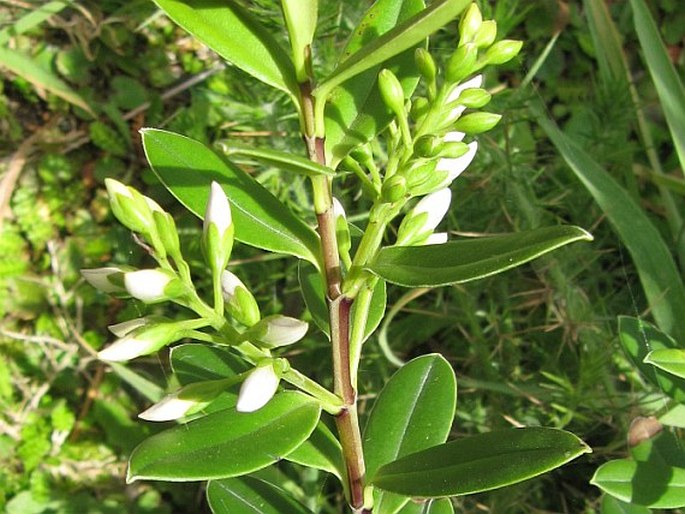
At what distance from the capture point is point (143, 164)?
2281 millimetres

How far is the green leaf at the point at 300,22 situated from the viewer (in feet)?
2.15

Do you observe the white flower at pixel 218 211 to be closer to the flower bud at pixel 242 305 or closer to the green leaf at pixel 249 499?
the flower bud at pixel 242 305

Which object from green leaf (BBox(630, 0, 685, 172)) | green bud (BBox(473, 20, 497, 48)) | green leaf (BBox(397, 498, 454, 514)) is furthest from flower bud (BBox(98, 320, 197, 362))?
green leaf (BBox(630, 0, 685, 172))

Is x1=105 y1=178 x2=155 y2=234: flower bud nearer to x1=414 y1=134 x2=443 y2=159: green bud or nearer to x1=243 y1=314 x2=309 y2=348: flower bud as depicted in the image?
x1=243 y1=314 x2=309 y2=348: flower bud

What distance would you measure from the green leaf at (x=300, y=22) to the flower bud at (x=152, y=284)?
20cm

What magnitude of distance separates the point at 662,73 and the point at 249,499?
3.93 feet

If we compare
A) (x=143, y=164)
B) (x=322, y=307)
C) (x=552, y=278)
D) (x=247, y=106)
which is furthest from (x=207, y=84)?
(x=322, y=307)

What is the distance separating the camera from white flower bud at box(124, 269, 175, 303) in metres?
0.65

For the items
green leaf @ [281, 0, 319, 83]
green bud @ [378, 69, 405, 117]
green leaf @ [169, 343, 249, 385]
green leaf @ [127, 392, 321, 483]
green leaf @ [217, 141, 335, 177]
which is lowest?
green leaf @ [169, 343, 249, 385]

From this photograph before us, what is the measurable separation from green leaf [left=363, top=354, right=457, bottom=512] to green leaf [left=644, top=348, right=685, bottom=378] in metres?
0.23

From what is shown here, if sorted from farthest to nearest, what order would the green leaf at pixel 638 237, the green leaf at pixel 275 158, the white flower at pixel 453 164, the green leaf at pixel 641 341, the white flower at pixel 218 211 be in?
the green leaf at pixel 638 237 → the green leaf at pixel 641 341 → the white flower at pixel 453 164 → the white flower at pixel 218 211 → the green leaf at pixel 275 158

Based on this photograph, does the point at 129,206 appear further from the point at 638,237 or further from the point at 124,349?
the point at 638,237

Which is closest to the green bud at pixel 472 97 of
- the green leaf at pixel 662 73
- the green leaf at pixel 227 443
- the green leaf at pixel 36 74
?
the green leaf at pixel 227 443

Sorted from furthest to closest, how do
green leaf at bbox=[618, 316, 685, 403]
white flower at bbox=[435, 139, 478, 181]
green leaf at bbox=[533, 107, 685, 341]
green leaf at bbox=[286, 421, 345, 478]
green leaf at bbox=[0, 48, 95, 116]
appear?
green leaf at bbox=[0, 48, 95, 116]
green leaf at bbox=[533, 107, 685, 341]
green leaf at bbox=[618, 316, 685, 403]
green leaf at bbox=[286, 421, 345, 478]
white flower at bbox=[435, 139, 478, 181]
